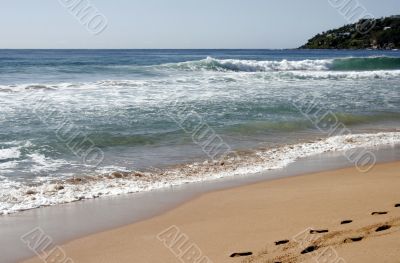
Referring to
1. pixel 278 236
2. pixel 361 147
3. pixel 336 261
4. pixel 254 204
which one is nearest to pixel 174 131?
pixel 361 147

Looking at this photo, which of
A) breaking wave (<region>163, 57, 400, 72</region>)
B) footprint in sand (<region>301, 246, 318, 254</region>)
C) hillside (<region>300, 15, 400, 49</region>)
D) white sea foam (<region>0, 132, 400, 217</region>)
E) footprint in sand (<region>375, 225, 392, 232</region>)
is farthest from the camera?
hillside (<region>300, 15, 400, 49</region>)

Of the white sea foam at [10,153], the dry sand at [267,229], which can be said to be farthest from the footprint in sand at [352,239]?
the white sea foam at [10,153]

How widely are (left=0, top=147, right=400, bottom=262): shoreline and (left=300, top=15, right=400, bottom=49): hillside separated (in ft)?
330

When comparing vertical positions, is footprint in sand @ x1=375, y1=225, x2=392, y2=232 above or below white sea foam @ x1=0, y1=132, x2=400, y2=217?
above

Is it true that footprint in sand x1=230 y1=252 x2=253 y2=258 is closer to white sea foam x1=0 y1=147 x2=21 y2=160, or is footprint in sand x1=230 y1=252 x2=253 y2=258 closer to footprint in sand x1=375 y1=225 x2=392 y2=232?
footprint in sand x1=375 y1=225 x2=392 y2=232

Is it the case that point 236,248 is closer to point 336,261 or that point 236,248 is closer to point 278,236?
point 278,236

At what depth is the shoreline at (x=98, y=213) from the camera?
18.9 ft

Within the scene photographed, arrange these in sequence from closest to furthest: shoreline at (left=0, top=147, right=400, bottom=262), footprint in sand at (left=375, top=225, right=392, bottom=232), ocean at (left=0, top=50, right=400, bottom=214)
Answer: footprint in sand at (left=375, top=225, right=392, bottom=232) → shoreline at (left=0, top=147, right=400, bottom=262) → ocean at (left=0, top=50, right=400, bottom=214)

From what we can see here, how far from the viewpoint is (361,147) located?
457 inches

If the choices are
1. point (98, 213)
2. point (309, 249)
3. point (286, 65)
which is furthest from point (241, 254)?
point (286, 65)

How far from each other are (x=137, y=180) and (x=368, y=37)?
108077mm

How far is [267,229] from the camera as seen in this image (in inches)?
221

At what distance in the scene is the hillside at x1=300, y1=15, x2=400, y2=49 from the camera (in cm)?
10225

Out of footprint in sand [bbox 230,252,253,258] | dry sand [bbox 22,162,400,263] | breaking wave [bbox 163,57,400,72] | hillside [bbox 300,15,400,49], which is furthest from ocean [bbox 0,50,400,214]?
hillside [bbox 300,15,400,49]
